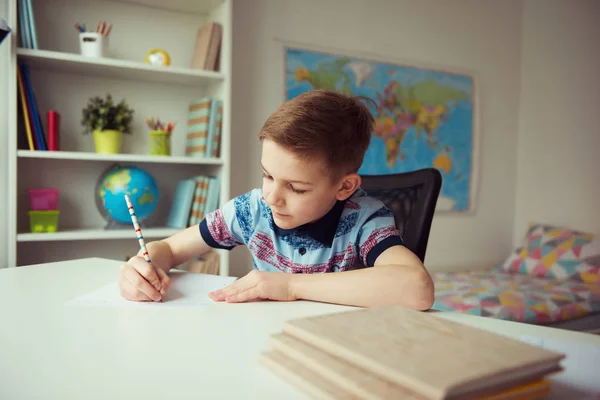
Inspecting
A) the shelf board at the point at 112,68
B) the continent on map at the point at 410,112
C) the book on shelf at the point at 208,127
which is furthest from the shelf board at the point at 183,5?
the continent on map at the point at 410,112

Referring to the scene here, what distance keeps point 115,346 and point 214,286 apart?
1.20 feet

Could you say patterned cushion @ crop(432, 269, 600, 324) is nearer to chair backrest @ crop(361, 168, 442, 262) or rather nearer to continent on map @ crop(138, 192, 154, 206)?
chair backrest @ crop(361, 168, 442, 262)

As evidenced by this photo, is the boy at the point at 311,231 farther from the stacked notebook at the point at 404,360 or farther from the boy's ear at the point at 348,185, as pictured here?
the stacked notebook at the point at 404,360

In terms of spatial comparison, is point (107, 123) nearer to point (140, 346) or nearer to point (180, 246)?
point (180, 246)

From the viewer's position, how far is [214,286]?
1.03m

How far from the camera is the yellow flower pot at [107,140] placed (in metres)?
2.24

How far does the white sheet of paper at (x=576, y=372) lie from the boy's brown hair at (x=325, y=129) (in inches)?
20.7

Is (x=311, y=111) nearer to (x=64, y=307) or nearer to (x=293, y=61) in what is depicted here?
(x=64, y=307)

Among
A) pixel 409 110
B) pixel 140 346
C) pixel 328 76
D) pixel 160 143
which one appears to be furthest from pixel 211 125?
pixel 140 346

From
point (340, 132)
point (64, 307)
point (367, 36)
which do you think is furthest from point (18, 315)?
point (367, 36)

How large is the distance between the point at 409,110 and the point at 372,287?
8.64ft

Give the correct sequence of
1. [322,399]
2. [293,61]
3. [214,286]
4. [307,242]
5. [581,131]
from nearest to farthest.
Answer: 1. [322,399]
2. [214,286]
3. [307,242]
4. [293,61]
5. [581,131]

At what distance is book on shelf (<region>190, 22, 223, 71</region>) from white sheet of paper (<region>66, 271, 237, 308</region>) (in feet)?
5.07

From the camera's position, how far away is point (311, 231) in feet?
3.87
